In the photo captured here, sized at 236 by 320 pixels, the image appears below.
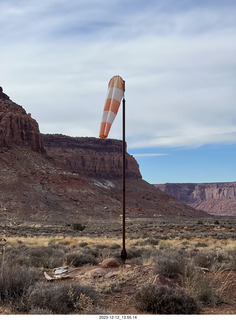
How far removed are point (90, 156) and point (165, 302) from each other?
4520 inches

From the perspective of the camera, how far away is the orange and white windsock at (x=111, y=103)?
30.7 ft

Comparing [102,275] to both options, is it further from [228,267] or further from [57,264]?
[228,267]

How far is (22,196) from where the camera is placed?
59.9 m

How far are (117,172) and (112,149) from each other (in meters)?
12.4

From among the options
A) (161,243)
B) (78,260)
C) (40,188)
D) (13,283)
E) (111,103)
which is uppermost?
(111,103)

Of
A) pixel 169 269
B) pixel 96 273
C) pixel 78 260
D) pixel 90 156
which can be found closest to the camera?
pixel 169 269

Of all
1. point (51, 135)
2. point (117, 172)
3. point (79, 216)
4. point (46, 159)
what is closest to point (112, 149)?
point (117, 172)

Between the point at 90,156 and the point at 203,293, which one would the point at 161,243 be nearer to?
the point at 203,293

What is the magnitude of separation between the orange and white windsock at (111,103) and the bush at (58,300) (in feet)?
15.3

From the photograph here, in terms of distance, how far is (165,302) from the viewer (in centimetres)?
561

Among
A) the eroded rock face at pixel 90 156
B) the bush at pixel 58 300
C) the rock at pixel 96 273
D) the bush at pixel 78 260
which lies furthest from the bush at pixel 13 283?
Answer: the eroded rock face at pixel 90 156

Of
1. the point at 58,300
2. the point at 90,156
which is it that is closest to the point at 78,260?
the point at 58,300

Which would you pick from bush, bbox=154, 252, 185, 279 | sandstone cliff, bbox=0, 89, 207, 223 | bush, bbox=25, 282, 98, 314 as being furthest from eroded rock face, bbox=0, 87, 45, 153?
bush, bbox=25, 282, 98, 314

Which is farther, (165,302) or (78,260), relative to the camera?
(78,260)
